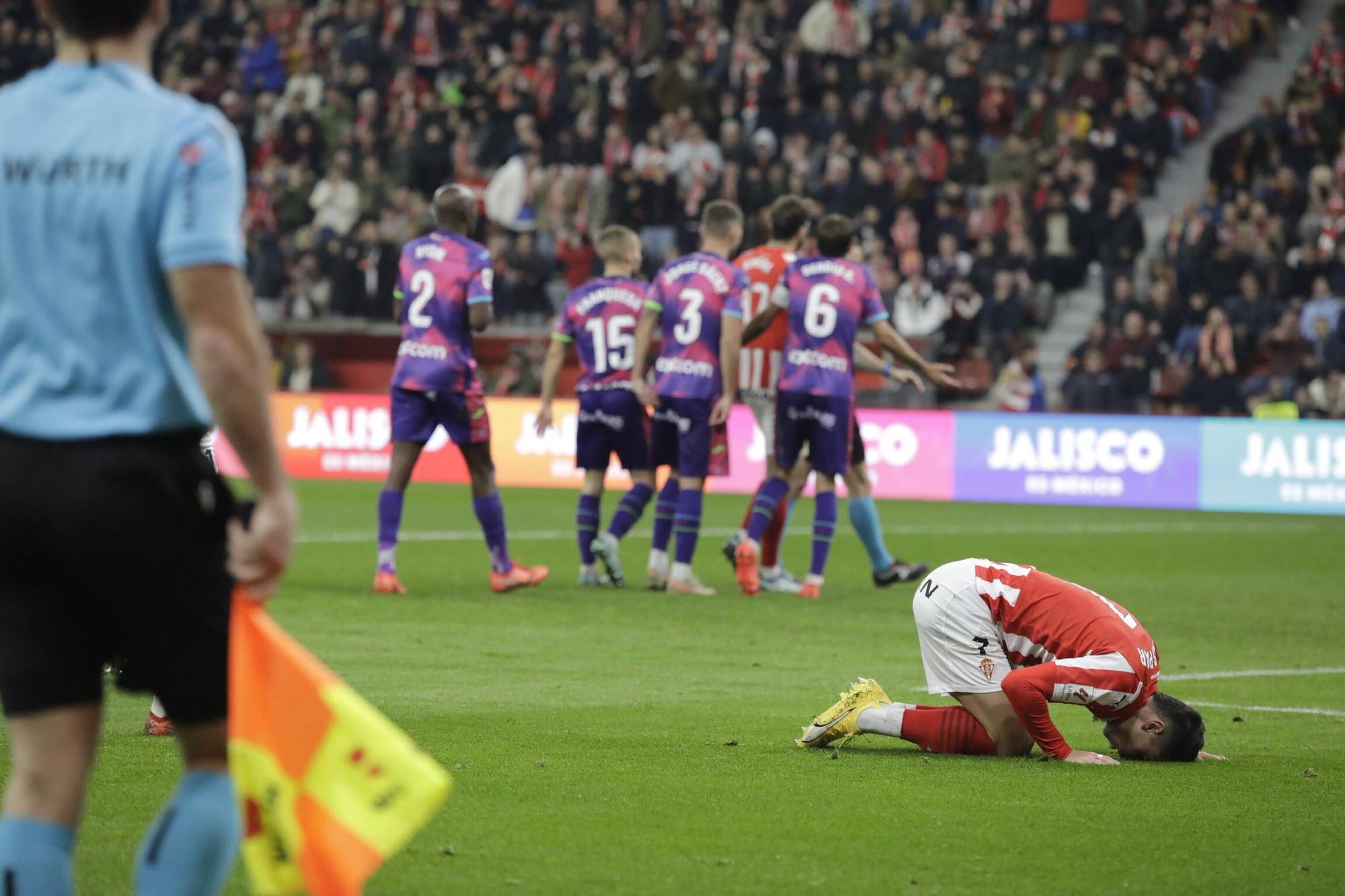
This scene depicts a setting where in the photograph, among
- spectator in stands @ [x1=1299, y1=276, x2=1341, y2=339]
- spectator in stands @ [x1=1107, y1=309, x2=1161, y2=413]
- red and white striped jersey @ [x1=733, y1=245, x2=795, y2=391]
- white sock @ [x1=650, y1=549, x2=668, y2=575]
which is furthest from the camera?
spectator in stands @ [x1=1107, y1=309, x2=1161, y2=413]

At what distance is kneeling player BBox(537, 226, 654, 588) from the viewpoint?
12734 mm

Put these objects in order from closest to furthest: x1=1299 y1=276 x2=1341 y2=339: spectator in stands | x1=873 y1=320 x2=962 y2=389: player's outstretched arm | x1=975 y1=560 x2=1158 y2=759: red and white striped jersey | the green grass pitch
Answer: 1. the green grass pitch
2. x1=975 y1=560 x2=1158 y2=759: red and white striped jersey
3. x1=873 y1=320 x2=962 y2=389: player's outstretched arm
4. x1=1299 y1=276 x2=1341 y2=339: spectator in stands

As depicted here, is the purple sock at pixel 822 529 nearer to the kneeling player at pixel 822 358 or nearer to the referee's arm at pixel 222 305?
the kneeling player at pixel 822 358

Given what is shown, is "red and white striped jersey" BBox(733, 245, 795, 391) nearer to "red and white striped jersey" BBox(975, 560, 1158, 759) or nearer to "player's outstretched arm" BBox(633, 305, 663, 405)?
"player's outstretched arm" BBox(633, 305, 663, 405)

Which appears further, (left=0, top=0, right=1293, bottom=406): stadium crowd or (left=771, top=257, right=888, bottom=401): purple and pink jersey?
(left=0, top=0, right=1293, bottom=406): stadium crowd

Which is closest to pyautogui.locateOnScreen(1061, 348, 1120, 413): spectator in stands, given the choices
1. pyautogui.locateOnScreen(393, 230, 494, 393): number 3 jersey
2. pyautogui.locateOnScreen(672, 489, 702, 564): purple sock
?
pyautogui.locateOnScreen(672, 489, 702, 564): purple sock

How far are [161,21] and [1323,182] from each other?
22311 mm

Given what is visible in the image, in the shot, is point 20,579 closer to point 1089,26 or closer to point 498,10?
point 1089,26

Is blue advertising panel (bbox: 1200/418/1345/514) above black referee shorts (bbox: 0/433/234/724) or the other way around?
the other way around

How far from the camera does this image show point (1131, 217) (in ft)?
81.2

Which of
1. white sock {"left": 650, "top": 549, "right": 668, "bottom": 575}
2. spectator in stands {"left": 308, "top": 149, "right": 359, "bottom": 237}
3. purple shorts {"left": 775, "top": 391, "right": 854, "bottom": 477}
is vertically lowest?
white sock {"left": 650, "top": 549, "right": 668, "bottom": 575}

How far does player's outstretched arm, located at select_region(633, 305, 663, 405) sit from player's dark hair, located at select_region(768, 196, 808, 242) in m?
0.99

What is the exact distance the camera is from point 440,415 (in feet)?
38.6

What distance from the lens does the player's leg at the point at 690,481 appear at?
12.2m
